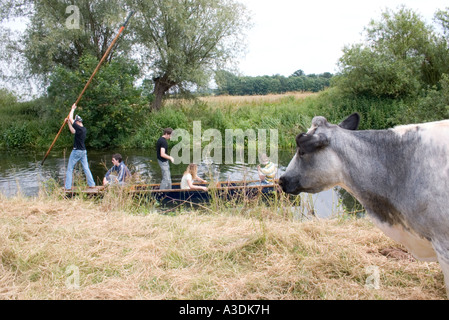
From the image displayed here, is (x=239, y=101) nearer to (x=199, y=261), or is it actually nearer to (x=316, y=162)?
(x=199, y=261)

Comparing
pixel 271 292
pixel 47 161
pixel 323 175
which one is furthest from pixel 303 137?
pixel 47 161

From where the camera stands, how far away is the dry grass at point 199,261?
3.37 m

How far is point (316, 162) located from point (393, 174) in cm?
55

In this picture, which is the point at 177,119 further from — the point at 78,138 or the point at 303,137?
the point at 303,137

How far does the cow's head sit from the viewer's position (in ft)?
9.62

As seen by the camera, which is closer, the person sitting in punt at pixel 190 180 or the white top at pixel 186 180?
the person sitting in punt at pixel 190 180

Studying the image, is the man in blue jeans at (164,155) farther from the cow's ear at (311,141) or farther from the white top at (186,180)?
the cow's ear at (311,141)

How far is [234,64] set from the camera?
23531 millimetres

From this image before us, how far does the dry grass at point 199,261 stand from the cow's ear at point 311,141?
1.25 metres
